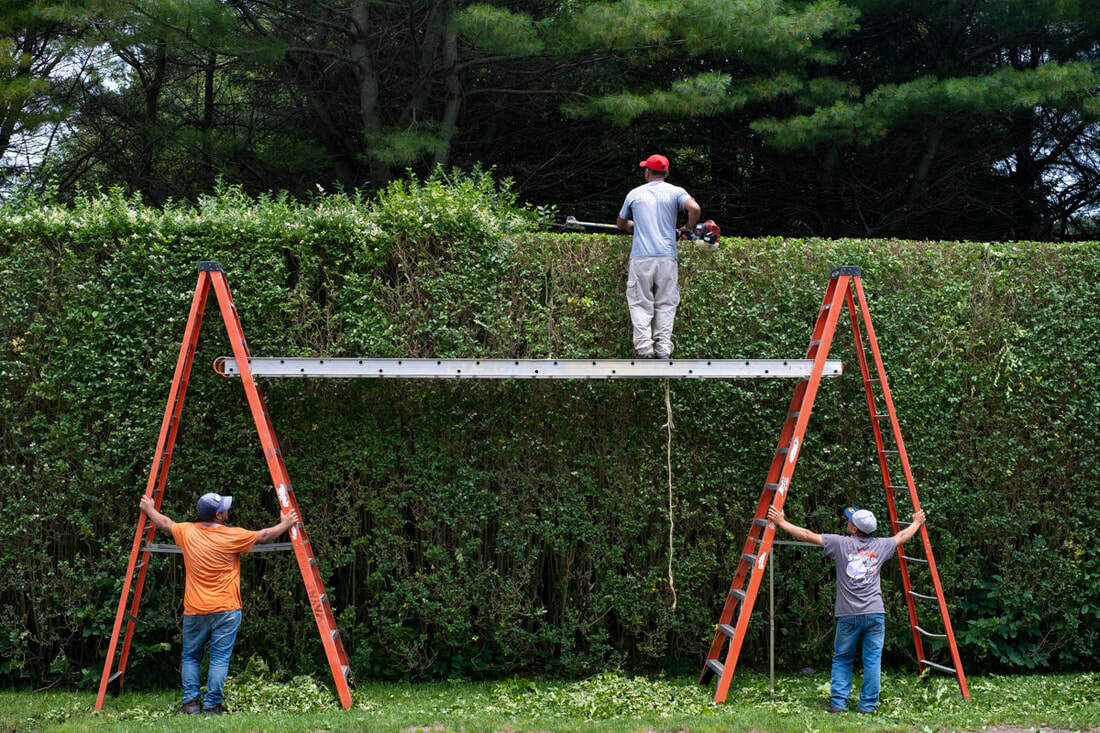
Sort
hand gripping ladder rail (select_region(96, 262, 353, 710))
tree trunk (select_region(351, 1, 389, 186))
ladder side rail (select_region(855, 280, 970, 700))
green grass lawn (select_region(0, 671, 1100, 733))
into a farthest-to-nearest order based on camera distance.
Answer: tree trunk (select_region(351, 1, 389, 186)), ladder side rail (select_region(855, 280, 970, 700)), hand gripping ladder rail (select_region(96, 262, 353, 710)), green grass lawn (select_region(0, 671, 1100, 733))

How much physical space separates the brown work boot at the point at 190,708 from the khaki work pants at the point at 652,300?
3966 millimetres

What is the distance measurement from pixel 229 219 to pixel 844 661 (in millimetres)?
5644

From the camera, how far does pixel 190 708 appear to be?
6438mm

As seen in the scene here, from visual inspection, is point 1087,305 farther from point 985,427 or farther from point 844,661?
point 844,661

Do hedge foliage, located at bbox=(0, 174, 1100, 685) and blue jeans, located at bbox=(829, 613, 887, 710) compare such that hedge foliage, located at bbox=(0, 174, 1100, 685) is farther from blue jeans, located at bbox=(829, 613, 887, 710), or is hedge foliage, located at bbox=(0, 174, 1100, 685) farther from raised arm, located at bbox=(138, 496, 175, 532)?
blue jeans, located at bbox=(829, 613, 887, 710)

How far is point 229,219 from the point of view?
7375mm

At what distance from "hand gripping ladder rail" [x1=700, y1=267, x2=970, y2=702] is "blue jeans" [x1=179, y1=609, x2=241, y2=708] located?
3.43 m

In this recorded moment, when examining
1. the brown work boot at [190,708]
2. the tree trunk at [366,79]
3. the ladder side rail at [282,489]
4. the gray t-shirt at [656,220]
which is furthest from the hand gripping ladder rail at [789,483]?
the tree trunk at [366,79]

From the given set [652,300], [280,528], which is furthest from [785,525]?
[280,528]

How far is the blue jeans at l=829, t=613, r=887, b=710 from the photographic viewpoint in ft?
21.5

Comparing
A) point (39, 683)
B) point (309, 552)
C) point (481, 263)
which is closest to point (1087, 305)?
point (481, 263)

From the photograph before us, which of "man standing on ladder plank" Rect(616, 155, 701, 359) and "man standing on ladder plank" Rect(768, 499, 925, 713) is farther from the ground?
"man standing on ladder plank" Rect(616, 155, 701, 359)

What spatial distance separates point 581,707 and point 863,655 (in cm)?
198

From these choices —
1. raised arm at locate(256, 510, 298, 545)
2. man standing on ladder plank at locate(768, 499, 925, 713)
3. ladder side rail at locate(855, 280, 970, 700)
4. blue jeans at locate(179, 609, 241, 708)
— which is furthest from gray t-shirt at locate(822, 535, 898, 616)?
blue jeans at locate(179, 609, 241, 708)
